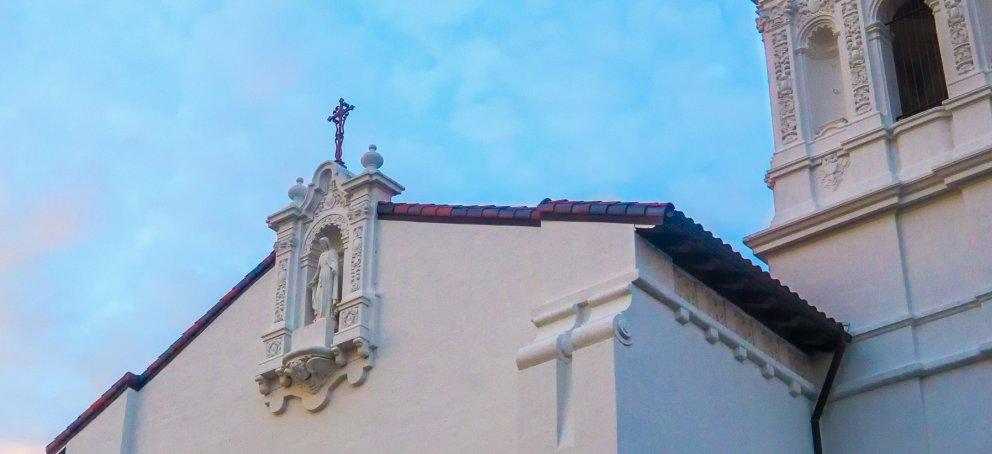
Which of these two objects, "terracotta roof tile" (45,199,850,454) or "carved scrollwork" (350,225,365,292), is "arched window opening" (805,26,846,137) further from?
"carved scrollwork" (350,225,365,292)

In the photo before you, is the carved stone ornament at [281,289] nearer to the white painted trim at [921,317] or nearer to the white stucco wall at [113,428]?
the white stucco wall at [113,428]

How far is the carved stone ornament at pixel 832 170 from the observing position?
56.0 ft

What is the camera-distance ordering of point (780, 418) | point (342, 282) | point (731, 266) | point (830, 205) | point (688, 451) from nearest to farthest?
point (688, 451)
point (731, 266)
point (780, 418)
point (342, 282)
point (830, 205)

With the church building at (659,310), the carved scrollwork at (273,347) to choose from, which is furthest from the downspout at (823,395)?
the carved scrollwork at (273,347)

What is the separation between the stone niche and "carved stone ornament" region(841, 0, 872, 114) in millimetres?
6161

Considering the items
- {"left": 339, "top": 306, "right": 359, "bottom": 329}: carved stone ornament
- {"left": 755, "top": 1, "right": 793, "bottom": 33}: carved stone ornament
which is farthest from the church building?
{"left": 755, "top": 1, "right": 793, "bottom": 33}: carved stone ornament

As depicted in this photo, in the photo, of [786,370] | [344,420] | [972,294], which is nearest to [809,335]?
[786,370]

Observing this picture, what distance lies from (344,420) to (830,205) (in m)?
6.51

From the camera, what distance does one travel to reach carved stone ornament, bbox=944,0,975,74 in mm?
16781

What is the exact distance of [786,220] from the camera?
675 inches

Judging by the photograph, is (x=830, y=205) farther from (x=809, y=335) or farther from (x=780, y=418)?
(x=780, y=418)

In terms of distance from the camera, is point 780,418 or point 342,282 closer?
point 780,418

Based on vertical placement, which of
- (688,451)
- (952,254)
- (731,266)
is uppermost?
(952,254)

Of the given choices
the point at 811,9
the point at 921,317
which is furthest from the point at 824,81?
the point at 921,317
